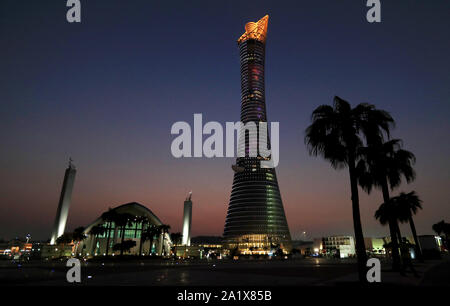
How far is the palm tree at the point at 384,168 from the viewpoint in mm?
18812

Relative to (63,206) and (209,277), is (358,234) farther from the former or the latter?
(63,206)

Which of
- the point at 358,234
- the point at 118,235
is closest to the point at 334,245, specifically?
the point at 118,235

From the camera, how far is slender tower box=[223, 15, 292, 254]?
124 meters

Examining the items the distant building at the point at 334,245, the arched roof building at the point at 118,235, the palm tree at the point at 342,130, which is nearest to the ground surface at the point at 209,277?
the palm tree at the point at 342,130

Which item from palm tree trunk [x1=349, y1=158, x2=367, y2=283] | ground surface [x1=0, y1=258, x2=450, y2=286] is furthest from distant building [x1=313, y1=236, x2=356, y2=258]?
palm tree trunk [x1=349, y1=158, x2=367, y2=283]

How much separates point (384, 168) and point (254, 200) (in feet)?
347

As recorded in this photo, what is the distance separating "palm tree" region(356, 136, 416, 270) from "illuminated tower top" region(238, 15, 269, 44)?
135 metres

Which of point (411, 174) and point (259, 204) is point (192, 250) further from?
point (411, 174)

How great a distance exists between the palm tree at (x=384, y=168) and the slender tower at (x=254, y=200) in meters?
101

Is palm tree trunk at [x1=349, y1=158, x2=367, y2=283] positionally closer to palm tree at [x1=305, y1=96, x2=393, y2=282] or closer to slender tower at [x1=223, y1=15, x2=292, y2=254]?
palm tree at [x1=305, y1=96, x2=393, y2=282]

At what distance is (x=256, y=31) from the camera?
14800 centimetres
